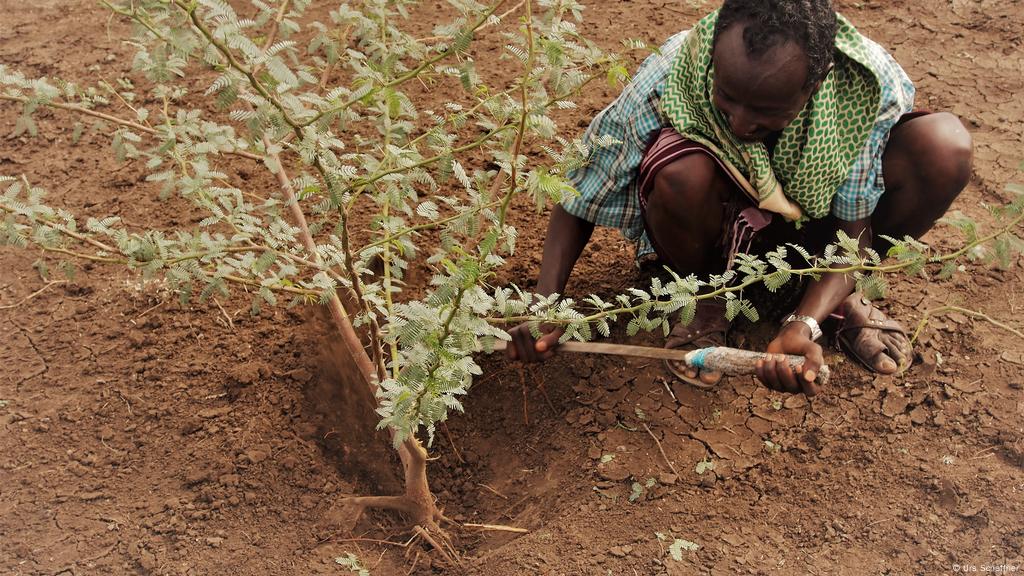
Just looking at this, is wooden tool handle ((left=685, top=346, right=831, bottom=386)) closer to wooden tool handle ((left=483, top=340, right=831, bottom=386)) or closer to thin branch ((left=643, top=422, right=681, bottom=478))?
wooden tool handle ((left=483, top=340, right=831, bottom=386))

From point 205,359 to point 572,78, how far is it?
1579 mm

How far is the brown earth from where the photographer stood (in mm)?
2295

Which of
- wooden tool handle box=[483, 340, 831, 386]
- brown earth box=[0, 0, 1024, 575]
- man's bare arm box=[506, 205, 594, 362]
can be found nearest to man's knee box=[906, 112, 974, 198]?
brown earth box=[0, 0, 1024, 575]

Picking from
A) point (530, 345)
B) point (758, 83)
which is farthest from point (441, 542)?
point (758, 83)

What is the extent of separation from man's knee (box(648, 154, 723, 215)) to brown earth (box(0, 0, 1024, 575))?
0.57 metres

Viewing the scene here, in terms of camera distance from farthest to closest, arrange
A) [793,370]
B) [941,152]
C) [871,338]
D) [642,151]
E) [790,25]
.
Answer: [871,338] < [642,151] < [941,152] < [793,370] < [790,25]

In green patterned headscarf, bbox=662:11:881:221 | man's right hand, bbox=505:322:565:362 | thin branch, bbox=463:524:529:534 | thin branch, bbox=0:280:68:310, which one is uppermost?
green patterned headscarf, bbox=662:11:881:221

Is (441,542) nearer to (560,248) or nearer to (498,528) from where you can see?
(498,528)

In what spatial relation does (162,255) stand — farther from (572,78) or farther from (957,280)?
(957,280)

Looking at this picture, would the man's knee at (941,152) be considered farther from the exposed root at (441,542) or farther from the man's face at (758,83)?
the exposed root at (441,542)

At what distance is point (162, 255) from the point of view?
6.48 ft

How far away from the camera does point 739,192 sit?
7.87ft

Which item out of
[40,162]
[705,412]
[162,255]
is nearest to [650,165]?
[705,412]

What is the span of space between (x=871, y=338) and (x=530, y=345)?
3.25 ft
